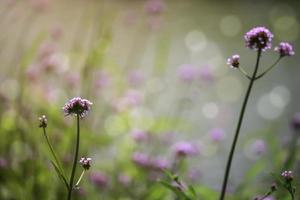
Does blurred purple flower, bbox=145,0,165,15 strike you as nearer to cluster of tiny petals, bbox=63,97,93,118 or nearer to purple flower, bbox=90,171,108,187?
purple flower, bbox=90,171,108,187

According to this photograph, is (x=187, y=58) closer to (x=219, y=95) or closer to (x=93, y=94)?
(x=219, y=95)

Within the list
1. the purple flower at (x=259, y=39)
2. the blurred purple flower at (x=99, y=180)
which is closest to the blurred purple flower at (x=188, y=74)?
the blurred purple flower at (x=99, y=180)

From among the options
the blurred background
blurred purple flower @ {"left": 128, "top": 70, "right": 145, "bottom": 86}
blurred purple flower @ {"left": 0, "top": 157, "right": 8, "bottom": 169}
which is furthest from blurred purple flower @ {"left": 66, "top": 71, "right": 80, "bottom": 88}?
blurred purple flower @ {"left": 0, "top": 157, "right": 8, "bottom": 169}

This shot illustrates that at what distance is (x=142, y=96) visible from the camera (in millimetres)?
1898

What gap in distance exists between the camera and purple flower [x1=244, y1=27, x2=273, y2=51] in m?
0.75

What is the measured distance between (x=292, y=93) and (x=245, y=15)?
1.79ft

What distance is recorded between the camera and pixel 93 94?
165cm

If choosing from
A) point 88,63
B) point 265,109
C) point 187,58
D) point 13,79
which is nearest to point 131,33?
point 187,58

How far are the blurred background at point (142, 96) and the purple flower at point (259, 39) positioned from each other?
0.38 m

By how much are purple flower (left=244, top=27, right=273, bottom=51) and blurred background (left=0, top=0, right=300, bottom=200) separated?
0.38m

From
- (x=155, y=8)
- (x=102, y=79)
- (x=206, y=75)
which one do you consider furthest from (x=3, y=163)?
(x=206, y=75)

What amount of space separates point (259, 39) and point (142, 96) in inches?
45.8

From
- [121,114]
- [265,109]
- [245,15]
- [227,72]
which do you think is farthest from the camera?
[245,15]

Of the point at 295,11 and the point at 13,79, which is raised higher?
the point at 295,11
